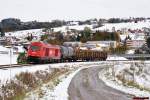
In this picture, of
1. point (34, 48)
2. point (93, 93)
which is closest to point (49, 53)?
→ point (34, 48)

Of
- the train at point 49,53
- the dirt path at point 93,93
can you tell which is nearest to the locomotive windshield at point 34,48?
the train at point 49,53

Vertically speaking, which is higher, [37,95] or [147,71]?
[37,95]

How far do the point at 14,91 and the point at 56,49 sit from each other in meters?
45.2

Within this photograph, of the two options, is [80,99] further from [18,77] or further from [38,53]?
[38,53]

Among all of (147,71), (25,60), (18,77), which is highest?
(18,77)

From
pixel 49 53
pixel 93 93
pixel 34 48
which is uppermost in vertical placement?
pixel 93 93

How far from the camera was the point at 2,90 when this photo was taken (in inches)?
885

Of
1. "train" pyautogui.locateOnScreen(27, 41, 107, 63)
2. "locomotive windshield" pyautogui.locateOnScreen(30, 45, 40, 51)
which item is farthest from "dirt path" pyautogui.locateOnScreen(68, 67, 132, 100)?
"locomotive windshield" pyautogui.locateOnScreen(30, 45, 40, 51)

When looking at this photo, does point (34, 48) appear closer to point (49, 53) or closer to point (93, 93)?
point (49, 53)

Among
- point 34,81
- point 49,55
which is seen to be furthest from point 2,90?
point 49,55

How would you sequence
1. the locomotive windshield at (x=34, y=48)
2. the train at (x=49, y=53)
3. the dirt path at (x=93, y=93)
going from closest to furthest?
the dirt path at (x=93, y=93)
the train at (x=49, y=53)
the locomotive windshield at (x=34, y=48)

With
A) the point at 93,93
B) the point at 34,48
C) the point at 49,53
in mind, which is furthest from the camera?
the point at 49,53

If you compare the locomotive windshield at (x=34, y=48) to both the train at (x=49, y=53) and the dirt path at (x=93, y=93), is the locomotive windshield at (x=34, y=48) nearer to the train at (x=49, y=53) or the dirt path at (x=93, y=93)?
the train at (x=49, y=53)

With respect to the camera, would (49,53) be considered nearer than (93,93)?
No
